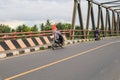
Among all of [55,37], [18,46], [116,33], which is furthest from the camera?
[116,33]

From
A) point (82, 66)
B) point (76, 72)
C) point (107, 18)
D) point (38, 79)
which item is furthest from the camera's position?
point (107, 18)

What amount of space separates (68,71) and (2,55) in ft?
19.4

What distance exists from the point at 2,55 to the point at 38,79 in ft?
23.1

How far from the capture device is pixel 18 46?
1827 cm

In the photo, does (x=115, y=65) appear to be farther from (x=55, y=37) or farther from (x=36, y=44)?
(x=36, y=44)

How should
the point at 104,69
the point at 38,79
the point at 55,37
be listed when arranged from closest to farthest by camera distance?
1. the point at 38,79
2. the point at 104,69
3. the point at 55,37

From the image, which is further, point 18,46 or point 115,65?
point 18,46

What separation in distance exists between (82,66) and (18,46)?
7.99 metres

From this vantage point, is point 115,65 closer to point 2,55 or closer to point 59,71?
point 59,71

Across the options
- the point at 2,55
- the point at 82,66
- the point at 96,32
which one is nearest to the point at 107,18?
the point at 96,32

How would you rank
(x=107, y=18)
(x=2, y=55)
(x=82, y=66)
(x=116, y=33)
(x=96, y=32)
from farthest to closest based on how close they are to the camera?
(x=116, y=33)
(x=107, y=18)
(x=96, y=32)
(x=2, y=55)
(x=82, y=66)

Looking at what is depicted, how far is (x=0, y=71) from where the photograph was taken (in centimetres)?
954

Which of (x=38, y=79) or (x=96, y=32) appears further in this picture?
(x=96, y=32)

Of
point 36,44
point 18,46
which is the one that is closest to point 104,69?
point 18,46
